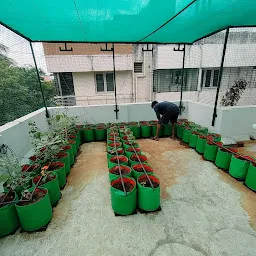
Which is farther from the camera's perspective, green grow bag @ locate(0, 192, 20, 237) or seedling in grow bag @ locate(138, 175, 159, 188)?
seedling in grow bag @ locate(138, 175, 159, 188)

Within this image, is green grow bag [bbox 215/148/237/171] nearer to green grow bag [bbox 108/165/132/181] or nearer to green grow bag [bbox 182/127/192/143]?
green grow bag [bbox 182/127/192/143]

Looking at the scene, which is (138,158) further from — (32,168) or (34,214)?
(32,168)

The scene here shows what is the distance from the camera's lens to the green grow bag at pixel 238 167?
8.89 ft

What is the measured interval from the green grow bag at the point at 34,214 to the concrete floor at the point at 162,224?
0.11 meters

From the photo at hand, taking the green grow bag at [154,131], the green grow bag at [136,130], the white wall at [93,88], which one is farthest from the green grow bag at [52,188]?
the white wall at [93,88]

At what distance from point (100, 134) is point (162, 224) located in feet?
10.5

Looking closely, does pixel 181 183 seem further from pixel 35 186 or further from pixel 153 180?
pixel 35 186

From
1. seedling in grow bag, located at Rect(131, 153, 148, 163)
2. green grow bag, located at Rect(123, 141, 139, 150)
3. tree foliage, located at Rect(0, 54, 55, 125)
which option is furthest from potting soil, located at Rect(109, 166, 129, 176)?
tree foliage, located at Rect(0, 54, 55, 125)

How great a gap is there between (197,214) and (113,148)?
6.07ft

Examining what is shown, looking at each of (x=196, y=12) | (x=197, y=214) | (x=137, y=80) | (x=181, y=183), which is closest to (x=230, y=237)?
(x=197, y=214)

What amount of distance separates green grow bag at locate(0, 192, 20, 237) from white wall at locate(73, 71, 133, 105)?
6.93 m

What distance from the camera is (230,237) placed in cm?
184

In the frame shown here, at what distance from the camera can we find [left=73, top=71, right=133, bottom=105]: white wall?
8195 millimetres

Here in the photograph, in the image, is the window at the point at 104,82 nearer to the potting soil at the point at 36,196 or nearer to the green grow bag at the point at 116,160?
the green grow bag at the point at 116,160
